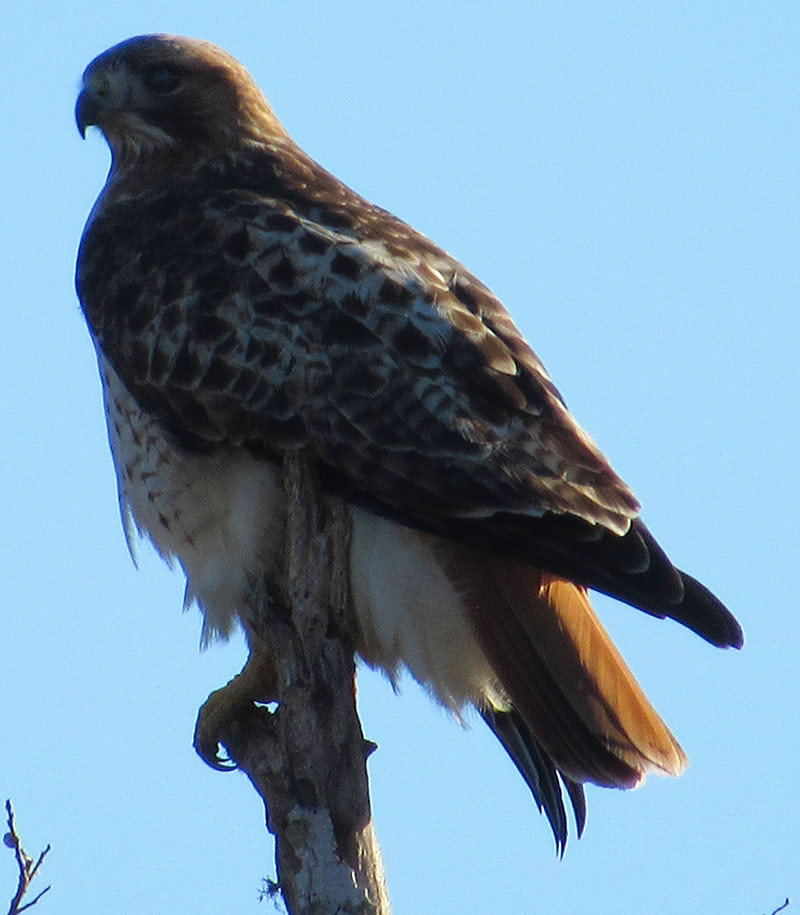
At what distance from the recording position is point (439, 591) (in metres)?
4.66

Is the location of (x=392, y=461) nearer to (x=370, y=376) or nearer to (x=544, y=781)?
(x=370, y=376)

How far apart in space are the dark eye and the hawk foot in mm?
2040

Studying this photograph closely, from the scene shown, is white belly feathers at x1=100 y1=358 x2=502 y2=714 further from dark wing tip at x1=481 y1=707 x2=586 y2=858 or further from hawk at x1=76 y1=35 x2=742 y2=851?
dark wing tip at x1=481 y1=707 x2=586 y2=858

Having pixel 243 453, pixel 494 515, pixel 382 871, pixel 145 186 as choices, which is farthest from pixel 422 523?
pixel 145 186

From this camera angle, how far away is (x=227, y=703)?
4.84m

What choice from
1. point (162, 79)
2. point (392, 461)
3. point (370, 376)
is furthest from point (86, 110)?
point (392, 461)

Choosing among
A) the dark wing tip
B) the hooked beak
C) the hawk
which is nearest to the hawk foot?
the hawk

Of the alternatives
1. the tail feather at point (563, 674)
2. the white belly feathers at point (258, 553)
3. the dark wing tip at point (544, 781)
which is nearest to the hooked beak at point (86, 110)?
the white belly feathers at point (258, 553)

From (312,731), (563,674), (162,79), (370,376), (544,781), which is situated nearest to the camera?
(312,731)

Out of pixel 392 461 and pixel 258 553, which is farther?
pixel 258 553

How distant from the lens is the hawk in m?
4.47

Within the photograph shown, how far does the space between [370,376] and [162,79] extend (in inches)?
70.6

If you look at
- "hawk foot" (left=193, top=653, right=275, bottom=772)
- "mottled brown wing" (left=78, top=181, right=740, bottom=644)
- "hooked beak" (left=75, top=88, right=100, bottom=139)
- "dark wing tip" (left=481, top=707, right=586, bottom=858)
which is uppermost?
"hooked beak" (left=75, top=88, right=100, bottom=139)

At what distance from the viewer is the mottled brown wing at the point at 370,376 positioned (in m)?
4.47
